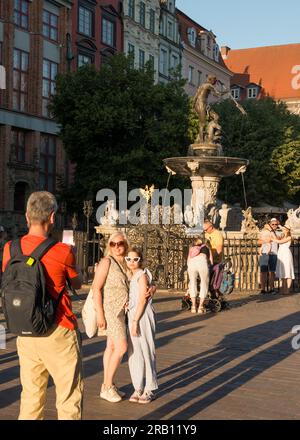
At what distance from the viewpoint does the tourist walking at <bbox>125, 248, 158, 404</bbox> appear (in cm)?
667

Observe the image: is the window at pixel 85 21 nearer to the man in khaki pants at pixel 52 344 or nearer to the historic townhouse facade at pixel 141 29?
the historic townhouse facade at pixel 141 29

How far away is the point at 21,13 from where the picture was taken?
3741 cm

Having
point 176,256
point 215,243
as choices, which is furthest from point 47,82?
point 215,243

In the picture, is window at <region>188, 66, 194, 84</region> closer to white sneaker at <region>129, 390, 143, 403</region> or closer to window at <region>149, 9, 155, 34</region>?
window at <region>149, 9, 155, 34</region>

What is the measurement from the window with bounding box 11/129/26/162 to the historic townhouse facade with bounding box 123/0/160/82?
11.3 metres

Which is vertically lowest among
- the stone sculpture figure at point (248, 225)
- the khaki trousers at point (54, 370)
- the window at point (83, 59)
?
the khaki trousers at point (54, 370)

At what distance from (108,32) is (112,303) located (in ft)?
132

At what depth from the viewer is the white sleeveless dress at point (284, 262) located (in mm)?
16594

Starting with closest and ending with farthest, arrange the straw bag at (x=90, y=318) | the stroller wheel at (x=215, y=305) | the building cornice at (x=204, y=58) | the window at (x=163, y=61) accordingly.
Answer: the straw bag at (x=90, y=318) → the stroller wheel at (x=215, y=305) → the window at (x=163, y=61) → the building cornice at (x=204, y=58)

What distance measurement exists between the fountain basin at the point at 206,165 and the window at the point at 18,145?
18.0 metres

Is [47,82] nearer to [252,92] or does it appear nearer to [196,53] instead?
[196,53]

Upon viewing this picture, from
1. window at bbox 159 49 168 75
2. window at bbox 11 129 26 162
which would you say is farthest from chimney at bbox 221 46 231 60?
window at bbox 11 129 26 162

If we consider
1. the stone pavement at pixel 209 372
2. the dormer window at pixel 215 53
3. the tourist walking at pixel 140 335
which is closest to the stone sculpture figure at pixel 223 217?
the stone pavement at pixel 209 372
